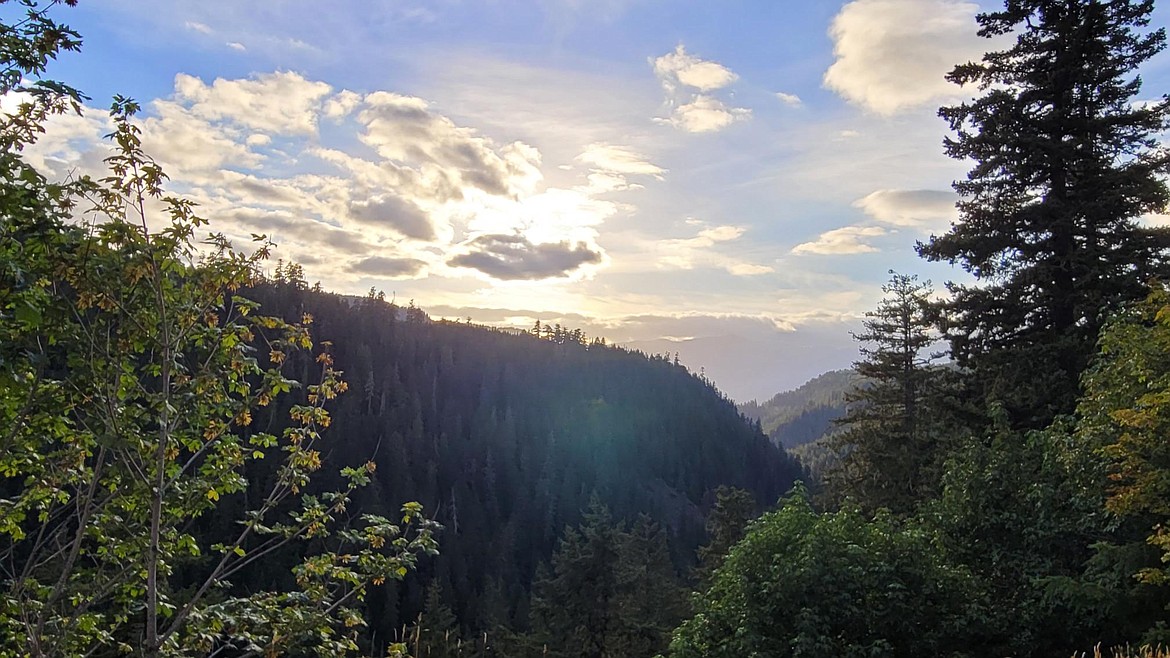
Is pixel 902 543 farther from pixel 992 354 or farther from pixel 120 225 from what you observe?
pixel 120 225

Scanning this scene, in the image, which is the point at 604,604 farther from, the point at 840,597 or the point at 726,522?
the point at 840,597

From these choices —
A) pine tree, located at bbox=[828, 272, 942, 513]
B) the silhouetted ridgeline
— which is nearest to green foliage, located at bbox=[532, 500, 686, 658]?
pine tree, located at bbox=[828, 272, 942, 513]

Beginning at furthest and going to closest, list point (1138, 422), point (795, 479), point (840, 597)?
1. point (795, 479)
2. point (840, 597)
3. point (1138, 422)

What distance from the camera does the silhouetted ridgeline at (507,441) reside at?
101312 millimetres

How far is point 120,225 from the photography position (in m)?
4.38

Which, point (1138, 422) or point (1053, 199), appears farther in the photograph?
point (1053, 199)

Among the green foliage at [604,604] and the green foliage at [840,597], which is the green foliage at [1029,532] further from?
the green foliage at [604,604]

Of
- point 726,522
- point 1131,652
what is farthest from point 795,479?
point 726,522

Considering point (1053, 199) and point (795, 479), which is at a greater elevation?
point (1053, 199)

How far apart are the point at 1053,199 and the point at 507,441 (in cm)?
12929

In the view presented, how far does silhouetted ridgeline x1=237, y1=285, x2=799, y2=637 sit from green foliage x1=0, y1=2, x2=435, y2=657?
222ft

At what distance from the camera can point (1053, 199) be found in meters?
15.5

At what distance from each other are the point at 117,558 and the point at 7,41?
3.56 m

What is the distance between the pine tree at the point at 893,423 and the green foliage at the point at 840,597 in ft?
27.9
